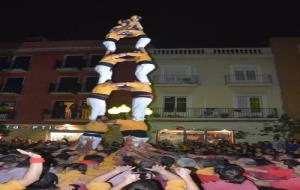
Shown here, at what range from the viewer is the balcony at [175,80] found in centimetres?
2416

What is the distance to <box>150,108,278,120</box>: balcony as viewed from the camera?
22.8 meters

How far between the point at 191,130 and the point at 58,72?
12.5 m

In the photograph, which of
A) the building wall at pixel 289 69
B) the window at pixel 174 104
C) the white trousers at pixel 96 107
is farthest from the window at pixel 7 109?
the building wall at pixel 289 69

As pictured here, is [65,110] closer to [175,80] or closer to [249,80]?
[175,80]

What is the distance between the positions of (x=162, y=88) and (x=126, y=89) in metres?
15.2

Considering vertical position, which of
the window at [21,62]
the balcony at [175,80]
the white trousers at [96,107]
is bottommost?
the white trousers at [96,107]

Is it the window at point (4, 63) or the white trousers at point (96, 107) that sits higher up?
the window at point (4, 63)

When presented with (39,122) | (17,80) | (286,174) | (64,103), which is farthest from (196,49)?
(286,174)

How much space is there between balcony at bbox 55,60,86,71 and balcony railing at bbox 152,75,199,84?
6.50 meters

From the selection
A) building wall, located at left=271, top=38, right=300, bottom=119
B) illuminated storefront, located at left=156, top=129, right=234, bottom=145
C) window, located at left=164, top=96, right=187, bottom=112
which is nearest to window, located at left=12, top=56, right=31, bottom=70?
window, located at left=164, top=96, right=187, bottom=112

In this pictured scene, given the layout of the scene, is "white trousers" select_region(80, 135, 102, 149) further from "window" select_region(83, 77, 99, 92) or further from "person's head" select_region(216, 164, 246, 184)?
"window" select_region(83, 77, 99, 92)

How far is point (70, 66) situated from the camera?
27078 mm

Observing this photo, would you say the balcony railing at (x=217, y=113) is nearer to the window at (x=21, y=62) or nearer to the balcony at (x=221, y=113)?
the balcony at (x=221, y=113)

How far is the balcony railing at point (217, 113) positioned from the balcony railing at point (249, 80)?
2007 millimetres
